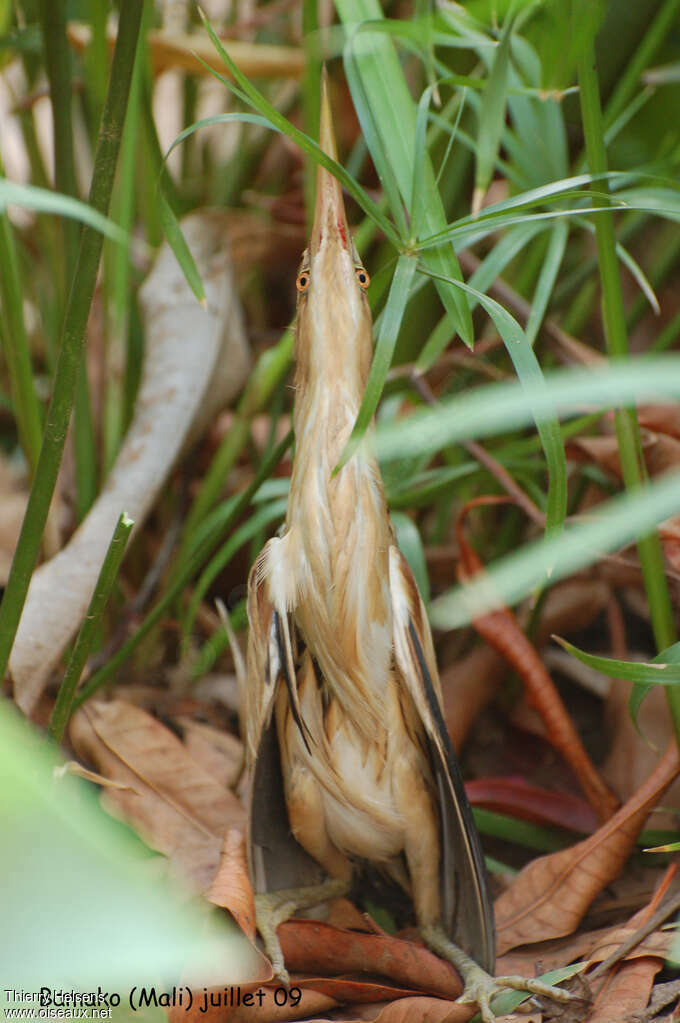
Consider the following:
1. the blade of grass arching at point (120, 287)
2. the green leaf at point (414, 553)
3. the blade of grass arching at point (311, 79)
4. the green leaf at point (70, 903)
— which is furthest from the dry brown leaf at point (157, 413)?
the green leaf at point (70, 903)

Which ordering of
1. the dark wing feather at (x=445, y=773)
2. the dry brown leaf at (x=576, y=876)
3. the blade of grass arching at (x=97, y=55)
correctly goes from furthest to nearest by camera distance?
the blade of grass arching at (x=97, y=55)
the dry brown leaf at (x=576, y=876)
the dark wing feather at (x=445, y=773)

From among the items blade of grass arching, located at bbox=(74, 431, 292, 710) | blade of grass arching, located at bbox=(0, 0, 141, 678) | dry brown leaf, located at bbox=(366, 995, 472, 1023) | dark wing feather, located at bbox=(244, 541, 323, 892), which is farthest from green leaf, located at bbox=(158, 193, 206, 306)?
dry brown leaf, located at bbox=(366, 995, 472, 1023)

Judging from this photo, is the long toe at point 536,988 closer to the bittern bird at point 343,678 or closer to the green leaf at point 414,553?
the bittern bird at point 343,678

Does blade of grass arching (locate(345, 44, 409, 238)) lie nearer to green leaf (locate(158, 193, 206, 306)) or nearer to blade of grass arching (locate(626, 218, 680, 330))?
green leaf (locate(158, 193, 206, 306))

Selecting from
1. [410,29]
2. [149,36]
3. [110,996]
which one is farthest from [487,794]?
[149,36]

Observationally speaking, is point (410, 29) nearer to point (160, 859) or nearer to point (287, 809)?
point (287, 809)

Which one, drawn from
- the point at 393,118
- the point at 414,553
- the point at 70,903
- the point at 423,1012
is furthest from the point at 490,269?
the point at 70,903

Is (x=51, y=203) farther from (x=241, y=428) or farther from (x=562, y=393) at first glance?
(x=241, y=428)
